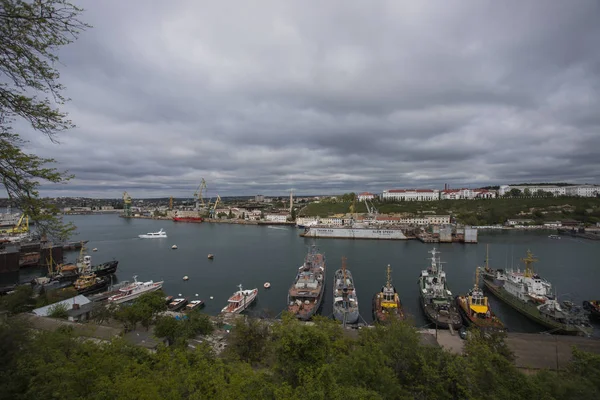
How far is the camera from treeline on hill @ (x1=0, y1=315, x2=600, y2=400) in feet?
8.20

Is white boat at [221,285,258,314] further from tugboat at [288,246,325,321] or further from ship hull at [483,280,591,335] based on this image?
ship hull at [483,280,591,335]

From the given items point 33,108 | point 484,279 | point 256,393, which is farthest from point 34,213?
point 484,279

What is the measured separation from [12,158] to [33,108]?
32cm

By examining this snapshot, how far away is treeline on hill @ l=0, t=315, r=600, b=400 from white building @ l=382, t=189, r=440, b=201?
188 ft

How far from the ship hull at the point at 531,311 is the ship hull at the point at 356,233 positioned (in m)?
14.5

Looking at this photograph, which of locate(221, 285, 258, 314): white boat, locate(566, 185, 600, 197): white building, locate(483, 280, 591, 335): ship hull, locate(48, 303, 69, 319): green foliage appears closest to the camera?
locate(48, 303, 69, 319): green foliage

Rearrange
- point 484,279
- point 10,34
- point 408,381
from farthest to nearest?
point 484,279 → point 408,381 → point 10,34

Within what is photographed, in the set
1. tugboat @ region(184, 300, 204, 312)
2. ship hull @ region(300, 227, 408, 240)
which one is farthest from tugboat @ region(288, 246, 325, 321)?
ship hull @ region(300, 227, 408, 240)

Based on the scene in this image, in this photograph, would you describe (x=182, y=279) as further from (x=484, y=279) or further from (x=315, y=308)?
(x=484, y=279)

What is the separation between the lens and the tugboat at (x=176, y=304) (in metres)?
9.79

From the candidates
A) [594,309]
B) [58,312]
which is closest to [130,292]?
[58,312]

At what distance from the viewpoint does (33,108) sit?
5.69ft

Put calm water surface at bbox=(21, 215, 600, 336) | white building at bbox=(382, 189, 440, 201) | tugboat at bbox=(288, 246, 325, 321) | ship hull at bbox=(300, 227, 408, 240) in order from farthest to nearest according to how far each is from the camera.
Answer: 1. white building at bbox=(382, 189, 440, 201)
2. ship hull at bbox=(300, 227, 408, 240)
3. calm water surface at bbox=(21, 215, 600, 336)
4. tugboat at bbox=(288, 246, 325, 321)

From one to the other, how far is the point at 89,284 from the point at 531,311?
52.8ft
